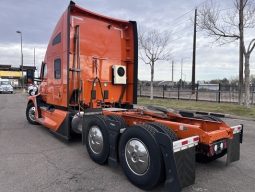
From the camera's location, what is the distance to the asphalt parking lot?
425 centimetres

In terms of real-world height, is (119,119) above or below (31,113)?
above

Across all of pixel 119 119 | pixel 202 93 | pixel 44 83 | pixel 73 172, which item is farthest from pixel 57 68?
pixel 202 93

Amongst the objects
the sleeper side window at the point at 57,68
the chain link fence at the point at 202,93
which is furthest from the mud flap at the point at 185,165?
the chain link fence at the point at 202,93

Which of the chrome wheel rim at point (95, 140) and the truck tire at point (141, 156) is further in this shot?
the chrome wheel rim at point (95, 140)

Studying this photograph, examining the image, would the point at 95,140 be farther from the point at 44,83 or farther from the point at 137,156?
the point at 44,83

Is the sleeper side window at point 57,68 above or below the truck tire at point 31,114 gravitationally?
above

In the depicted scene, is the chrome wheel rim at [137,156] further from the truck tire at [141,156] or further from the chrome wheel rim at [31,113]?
the chrome wheel rim at [31,113]

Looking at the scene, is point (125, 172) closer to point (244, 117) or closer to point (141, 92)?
point (244, 117)

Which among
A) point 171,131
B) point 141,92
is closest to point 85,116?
point 171,131

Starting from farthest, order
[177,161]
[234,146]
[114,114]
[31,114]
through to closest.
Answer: [31,114], [114,114], [234,146], [177,161]

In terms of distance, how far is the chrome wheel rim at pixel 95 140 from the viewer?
5.31m

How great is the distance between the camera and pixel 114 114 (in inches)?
222

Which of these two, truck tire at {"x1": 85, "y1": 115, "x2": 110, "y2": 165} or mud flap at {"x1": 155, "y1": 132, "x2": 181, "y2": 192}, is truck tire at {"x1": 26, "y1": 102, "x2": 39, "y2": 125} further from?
mud flap at {"x1": 155, "y1": 132, "x2": 181, "y2": 192}

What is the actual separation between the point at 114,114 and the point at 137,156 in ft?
4.96
